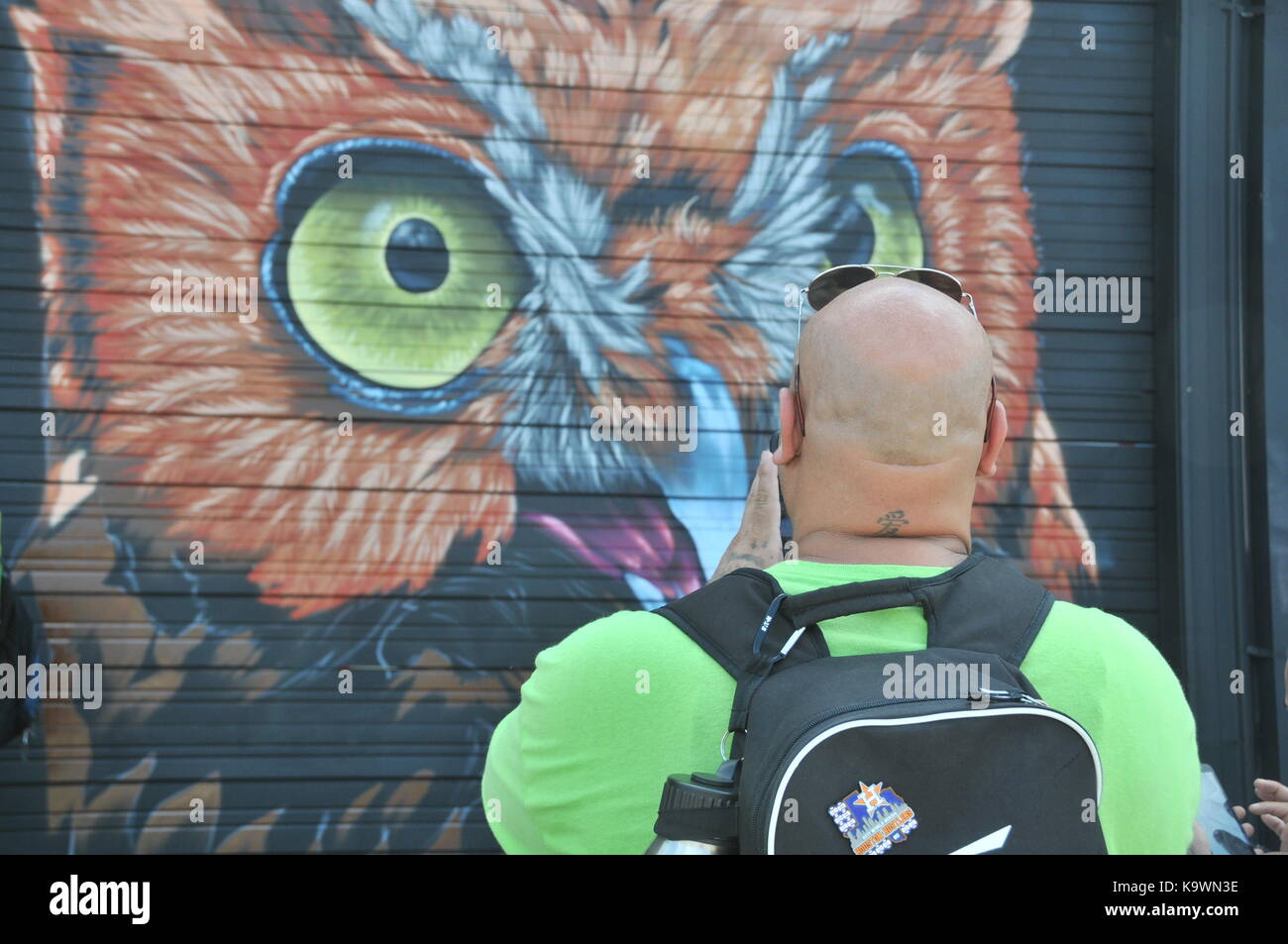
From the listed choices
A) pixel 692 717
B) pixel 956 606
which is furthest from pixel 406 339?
pixel 956 606

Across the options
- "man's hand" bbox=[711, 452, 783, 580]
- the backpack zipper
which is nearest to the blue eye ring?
"man's hand" bbox=[711, 452, 783, 580]

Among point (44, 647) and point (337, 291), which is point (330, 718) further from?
point (337, 291)

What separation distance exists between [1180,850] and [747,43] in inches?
130

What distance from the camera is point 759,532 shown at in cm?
228

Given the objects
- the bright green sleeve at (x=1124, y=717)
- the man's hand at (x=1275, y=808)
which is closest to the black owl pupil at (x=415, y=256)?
the bright green sleeve at (x=1124, y=717)

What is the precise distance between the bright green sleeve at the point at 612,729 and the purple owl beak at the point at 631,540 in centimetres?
230

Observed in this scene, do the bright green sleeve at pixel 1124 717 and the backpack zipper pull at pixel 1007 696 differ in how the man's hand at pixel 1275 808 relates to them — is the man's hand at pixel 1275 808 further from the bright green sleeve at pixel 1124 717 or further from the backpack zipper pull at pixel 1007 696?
the backpack zipper pull at pixel 1007 696

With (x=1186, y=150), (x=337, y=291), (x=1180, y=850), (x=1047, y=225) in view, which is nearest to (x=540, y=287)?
(x=337, y=291)

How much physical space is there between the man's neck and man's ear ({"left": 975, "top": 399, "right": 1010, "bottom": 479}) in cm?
17

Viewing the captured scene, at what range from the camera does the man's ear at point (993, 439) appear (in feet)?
5.98

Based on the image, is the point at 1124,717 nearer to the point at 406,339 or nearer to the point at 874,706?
the point at 874,706

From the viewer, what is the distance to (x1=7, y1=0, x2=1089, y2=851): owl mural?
3.73 metres

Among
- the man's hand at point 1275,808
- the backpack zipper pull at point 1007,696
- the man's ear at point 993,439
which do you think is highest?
the man's ear at point 993,439

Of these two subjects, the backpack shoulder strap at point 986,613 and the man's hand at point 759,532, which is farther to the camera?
the man's hand at point 759,532
